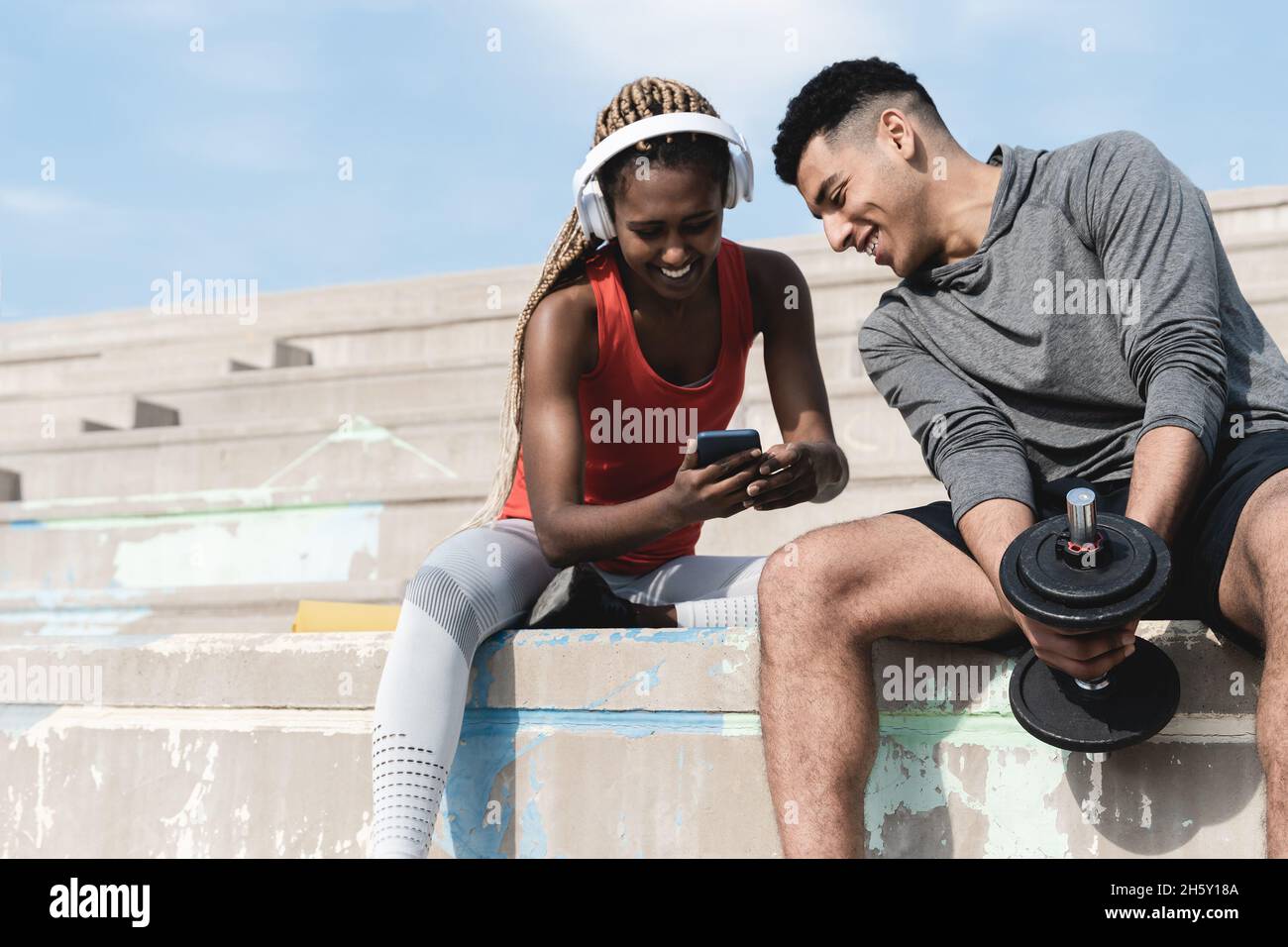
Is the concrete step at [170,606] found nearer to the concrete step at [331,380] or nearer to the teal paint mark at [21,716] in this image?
the concrete step at [331,380]

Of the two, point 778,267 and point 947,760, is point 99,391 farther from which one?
point 947,760

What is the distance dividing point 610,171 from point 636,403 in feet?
1.48

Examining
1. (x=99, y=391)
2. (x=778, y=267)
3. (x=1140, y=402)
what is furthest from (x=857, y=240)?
(x=99, y=391)

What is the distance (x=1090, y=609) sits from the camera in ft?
5.49

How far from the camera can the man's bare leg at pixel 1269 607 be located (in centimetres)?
163

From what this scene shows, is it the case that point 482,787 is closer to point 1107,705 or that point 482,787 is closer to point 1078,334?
point 1107,705

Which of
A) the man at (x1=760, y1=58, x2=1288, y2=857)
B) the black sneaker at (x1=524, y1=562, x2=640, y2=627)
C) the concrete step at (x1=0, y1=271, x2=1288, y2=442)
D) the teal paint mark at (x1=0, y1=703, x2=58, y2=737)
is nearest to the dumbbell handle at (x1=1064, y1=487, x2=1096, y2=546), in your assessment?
the man at (x1=760, y1=58, x2=1288, y2=857)

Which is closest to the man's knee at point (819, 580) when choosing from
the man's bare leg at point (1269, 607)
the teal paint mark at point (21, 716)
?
the man's bare leg at point (1269, 607)

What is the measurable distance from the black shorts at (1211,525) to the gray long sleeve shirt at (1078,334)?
0.06m

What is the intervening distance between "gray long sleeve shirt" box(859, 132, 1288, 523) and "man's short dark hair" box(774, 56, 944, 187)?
10.0 inches

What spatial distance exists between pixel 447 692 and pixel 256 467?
3531mm

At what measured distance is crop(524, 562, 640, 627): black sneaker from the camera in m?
2.35

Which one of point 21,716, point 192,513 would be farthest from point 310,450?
point 21,716
